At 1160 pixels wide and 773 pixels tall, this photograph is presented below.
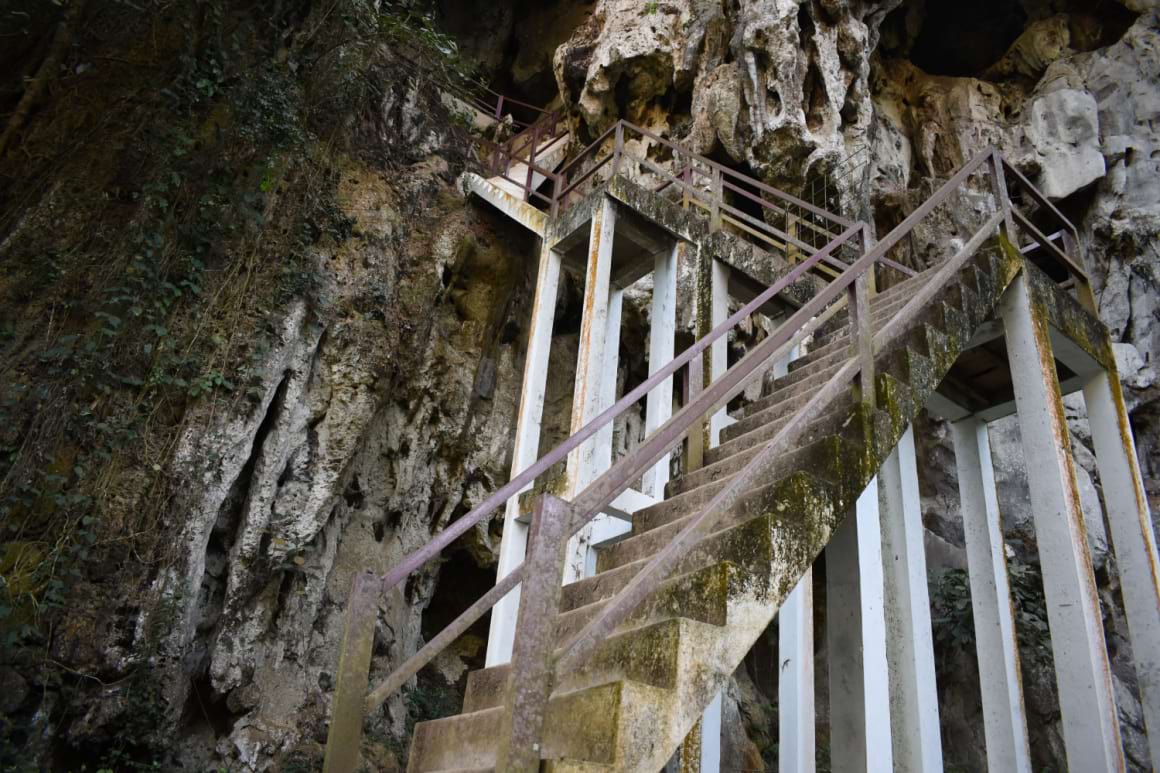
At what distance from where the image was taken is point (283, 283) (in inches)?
292

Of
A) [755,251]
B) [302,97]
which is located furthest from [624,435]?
[302,97]

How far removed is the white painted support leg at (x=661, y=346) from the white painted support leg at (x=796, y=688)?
4.66ft

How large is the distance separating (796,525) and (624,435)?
24.1 feet

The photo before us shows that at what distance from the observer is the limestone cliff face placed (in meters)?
5.75

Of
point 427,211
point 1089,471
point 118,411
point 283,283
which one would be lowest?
point 118,411

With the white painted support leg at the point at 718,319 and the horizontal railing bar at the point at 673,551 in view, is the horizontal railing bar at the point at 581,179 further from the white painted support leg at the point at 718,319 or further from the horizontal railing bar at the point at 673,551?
the horizontal railing bar at the point at 673,551

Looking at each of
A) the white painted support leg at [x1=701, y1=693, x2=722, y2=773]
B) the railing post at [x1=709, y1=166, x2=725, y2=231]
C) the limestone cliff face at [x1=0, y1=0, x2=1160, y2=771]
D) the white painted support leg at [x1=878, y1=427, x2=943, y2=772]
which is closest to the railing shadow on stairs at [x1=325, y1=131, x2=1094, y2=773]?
the white painted support leg at [x1=878, y1=427, x2=943, y2=772]

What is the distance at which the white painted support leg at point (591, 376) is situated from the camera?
5934 mm

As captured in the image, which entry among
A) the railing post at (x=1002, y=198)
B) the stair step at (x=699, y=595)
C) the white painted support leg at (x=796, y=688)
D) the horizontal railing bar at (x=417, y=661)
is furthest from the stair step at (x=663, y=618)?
the railing post at (x=1002, y=198)

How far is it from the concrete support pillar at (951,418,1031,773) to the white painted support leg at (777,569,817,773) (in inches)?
57.4

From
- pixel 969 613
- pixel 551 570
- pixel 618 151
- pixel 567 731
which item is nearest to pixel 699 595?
pixel 567 731

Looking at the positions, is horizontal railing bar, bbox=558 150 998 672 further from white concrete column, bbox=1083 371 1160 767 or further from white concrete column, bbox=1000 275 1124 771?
white concrete column, bbox=1083 371 1160 767

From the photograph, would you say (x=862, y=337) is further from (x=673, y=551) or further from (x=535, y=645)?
(x=535, y=645)

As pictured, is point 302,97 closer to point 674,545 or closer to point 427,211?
point 427,211
